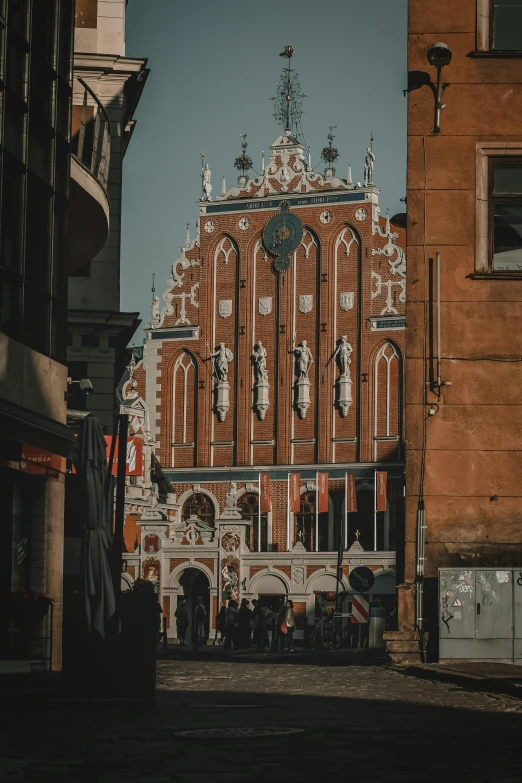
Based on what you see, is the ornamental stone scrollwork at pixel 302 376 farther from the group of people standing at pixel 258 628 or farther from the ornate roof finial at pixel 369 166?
the group of people standing at pixel 258 628

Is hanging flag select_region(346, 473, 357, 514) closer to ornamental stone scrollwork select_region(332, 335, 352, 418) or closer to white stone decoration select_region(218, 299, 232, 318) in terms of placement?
ornamental stone scrollwork select_region(332, 335, 352, 418)

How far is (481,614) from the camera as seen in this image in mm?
23328

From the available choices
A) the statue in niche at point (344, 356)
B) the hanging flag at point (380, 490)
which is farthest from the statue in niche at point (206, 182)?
the hanging flag at point (380, 490)

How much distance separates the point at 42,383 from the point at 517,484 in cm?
913

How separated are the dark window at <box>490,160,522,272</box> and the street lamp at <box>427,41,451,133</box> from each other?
4.80 ft

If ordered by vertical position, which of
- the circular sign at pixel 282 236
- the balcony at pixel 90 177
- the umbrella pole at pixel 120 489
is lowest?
the umbrella pole at pixel 120 489

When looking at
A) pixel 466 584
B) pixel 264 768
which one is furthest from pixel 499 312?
pixel 264 768

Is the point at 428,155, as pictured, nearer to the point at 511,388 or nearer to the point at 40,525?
the point at 511,388

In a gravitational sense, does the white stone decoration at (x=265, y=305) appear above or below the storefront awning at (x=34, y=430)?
above

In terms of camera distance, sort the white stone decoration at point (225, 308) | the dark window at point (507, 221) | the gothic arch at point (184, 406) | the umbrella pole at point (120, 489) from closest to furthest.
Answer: the umbrella pole at point (120, 489)
the dark window at point (507, 221)
the gothic arch at point (184, 406)
the white stone decoration at point (225, 308)

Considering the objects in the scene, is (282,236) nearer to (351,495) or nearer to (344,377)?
(344,377)

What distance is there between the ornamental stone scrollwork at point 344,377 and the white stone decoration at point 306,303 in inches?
85.3

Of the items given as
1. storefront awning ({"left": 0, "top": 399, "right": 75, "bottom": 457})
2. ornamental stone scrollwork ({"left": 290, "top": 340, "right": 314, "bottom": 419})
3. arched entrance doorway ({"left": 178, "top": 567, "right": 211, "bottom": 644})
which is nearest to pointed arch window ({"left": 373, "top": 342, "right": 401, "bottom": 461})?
ornamental stone scrollwork ({"left": 290, "top": 340, "right": 314, "bottom": 419})

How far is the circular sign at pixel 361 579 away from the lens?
57.3m
